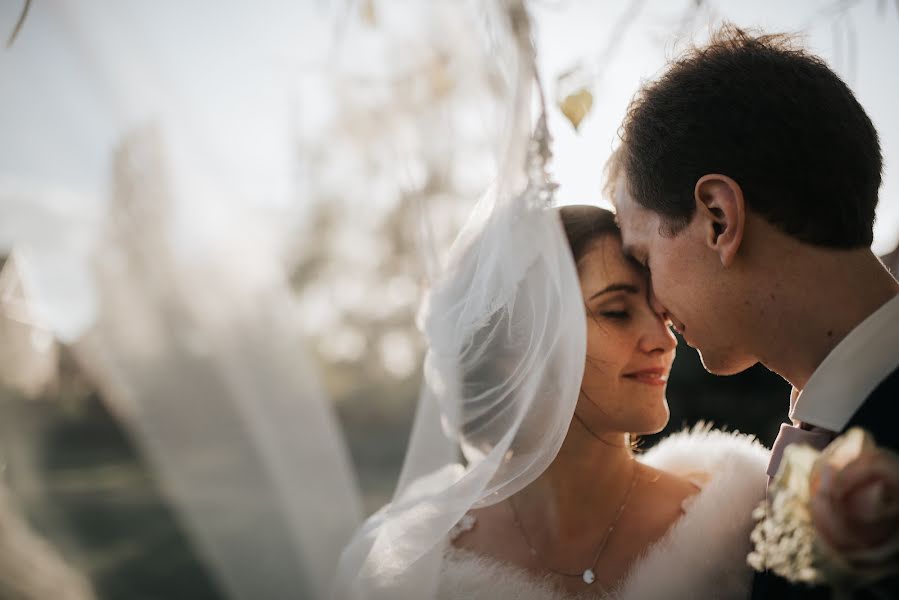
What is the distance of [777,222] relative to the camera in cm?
155

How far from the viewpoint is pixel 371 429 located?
11.7ft

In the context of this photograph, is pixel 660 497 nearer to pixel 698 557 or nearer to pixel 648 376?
pixel 698 557

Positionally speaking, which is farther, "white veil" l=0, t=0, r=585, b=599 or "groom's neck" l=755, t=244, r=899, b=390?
A: "white veil" l=0, t=0, r=585, b=599

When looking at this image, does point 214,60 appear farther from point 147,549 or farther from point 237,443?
point 147,549

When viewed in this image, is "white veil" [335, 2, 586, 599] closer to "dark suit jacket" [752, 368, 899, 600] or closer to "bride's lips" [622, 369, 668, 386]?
"bride's lips" [622, 369, 668, 386]

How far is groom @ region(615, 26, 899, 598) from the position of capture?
1.43 m

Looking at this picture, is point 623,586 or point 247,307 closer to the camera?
point 623,586

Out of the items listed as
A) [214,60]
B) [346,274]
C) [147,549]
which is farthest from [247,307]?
[147,549]

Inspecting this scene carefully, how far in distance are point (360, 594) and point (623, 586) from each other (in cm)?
87

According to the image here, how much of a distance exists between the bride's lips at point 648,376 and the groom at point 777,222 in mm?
320

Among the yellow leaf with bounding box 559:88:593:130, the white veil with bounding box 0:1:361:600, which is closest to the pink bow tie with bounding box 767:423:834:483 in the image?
the yellow leaf with bounding box 559:88:593:130

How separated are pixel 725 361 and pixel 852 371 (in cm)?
39

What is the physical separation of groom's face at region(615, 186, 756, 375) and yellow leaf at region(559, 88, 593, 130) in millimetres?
331

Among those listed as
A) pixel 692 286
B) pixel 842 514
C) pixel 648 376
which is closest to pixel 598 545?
pixel 648 376
